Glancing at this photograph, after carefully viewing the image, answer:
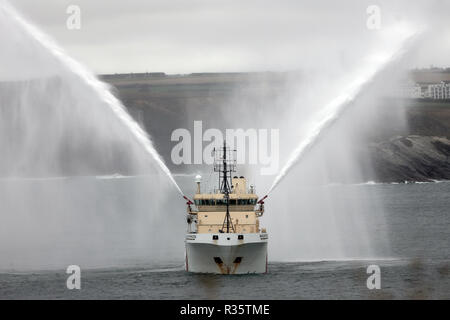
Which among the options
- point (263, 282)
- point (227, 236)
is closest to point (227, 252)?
point (227, 236)

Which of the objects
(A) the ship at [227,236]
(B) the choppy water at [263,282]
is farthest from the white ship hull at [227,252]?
(B) the choppy water at [263,282]

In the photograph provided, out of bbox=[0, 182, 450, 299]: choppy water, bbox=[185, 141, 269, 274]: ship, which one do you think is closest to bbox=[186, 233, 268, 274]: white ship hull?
bbox=[185, 141, 269, 274]: ship

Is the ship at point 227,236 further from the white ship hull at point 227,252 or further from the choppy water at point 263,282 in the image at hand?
the choppy water at point 263,282

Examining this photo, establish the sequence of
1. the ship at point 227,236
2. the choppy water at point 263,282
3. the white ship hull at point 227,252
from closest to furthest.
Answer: the choppy water at point 263,282 → the white ship hull at point 227,252 → the ship at point 227,236

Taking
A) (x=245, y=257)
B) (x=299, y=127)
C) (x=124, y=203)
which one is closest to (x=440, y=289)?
(x=245, y=257)

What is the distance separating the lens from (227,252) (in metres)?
68.2

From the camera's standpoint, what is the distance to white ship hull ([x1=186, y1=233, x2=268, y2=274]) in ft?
222

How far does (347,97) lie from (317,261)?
12574 millimetres

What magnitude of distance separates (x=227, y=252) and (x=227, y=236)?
133cm

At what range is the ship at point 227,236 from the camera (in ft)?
223

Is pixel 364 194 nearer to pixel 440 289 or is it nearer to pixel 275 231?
pixel 275 231

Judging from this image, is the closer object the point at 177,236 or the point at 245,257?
the point at 245,257

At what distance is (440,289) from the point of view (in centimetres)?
6488

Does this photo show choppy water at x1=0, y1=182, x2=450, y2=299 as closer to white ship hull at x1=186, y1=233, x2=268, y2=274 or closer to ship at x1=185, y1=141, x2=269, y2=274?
white ship hull at x1=186, y1=233, x2=268, y2=274
